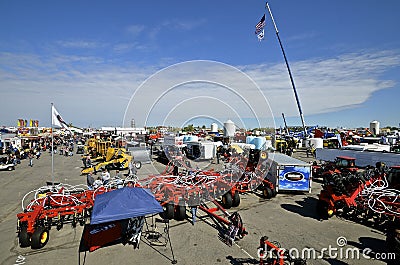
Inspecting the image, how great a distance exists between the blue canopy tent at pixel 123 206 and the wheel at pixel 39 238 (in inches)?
91.1

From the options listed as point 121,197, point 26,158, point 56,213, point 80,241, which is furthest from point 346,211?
point 26,158

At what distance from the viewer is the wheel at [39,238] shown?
673cm

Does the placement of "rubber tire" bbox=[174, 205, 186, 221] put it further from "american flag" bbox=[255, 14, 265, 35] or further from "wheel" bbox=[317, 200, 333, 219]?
"american flag" bbox=[255, 14, 265, 35]

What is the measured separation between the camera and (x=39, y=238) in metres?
6.73

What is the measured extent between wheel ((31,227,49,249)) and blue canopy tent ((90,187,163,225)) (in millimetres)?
2314

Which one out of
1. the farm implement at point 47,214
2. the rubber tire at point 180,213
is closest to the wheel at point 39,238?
the farm implement at point 47,214

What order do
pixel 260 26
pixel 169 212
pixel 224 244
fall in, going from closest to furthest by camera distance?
pixel 224 244
pixel 169 212
pixel 260 26

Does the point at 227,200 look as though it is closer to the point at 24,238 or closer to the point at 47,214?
the point at 47,214

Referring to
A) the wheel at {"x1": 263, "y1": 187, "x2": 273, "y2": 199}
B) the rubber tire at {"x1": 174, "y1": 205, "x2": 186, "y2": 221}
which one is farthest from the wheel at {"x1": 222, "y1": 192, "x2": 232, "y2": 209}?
the wheel at {"x1": 263, "y1": 187, "x2": 273, "y2": 199}

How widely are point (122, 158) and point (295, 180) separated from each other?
48.9ft

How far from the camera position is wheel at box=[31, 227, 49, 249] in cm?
673

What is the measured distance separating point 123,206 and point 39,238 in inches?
124

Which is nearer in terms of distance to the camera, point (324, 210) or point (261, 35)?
point (324, 210)

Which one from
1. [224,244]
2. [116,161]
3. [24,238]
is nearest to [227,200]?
[224,244]
